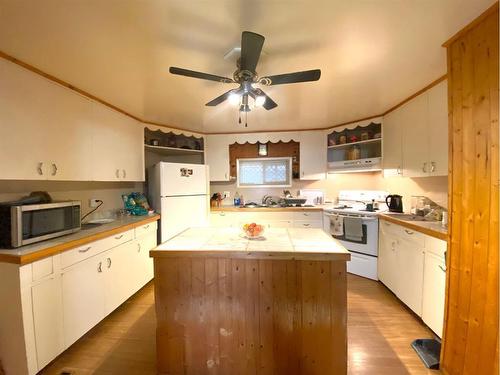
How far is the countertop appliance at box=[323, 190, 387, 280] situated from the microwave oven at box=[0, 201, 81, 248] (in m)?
3.03

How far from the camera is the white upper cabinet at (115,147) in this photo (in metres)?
2.20

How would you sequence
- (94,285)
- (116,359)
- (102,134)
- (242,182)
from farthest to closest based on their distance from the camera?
(242,182) < (102,134) < (94,285) < (116,359)

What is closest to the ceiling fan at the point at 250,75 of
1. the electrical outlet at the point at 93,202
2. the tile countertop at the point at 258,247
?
the tile countertop at the point at 258,247

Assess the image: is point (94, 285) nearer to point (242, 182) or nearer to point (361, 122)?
point (242, 182)

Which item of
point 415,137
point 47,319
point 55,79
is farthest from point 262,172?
point 47,319

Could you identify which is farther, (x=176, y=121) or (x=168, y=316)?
(x=176, y=121)

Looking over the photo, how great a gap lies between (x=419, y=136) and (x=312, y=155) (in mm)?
1585

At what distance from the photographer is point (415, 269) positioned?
1974 mm

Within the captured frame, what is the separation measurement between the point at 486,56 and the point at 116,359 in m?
3.08

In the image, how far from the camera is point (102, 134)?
2268mm

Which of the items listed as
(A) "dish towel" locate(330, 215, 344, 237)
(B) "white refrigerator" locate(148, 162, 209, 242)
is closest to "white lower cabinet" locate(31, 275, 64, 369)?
(B) "white refrigerator" locate(148, 162, 209, 242)

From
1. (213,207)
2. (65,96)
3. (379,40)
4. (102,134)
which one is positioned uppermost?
(379,40)

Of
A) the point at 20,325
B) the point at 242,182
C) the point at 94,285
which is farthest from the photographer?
the point at 242,182

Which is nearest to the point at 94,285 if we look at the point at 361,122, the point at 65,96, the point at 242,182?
the point at 65,96
